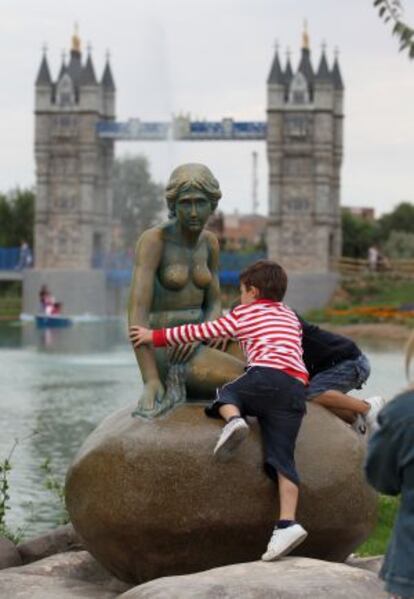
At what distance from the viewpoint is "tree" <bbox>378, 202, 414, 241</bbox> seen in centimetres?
8188

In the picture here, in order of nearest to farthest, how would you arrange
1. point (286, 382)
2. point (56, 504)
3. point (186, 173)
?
1. point (286, 382)
2. point (186, 173)
3. point (56, 504)

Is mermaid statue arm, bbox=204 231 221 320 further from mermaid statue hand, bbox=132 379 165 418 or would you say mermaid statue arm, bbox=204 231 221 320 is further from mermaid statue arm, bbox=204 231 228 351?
mermaid statue hand, bbox=132 379 165 418

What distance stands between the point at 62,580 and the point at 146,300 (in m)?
1.43

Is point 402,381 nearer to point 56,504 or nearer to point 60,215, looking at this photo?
point 56,504

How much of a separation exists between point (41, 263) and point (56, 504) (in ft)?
153

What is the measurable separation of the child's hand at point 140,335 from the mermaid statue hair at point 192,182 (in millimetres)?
679

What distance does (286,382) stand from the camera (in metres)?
5.87

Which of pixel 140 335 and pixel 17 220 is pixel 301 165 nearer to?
pixel 17 220

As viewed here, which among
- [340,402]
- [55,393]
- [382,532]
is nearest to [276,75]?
[55,393]

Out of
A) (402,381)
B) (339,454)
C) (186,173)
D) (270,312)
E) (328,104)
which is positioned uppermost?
(328,104)

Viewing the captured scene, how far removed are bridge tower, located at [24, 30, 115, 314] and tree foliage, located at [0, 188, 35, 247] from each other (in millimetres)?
10503

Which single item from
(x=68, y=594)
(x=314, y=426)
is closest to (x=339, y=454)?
(x=314, y=426)

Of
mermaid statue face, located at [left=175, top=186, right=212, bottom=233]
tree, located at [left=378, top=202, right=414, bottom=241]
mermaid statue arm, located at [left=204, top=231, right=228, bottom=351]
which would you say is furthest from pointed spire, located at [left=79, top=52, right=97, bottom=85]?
mermaid statue face, located at [left=175, top=186, right=212, bottom=233]

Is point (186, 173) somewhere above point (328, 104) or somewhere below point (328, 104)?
below
